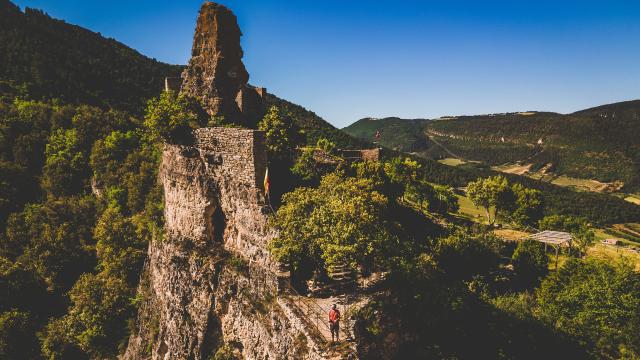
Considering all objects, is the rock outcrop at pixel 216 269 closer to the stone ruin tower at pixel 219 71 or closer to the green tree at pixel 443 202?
the stone ruin tower at pixel 219 71

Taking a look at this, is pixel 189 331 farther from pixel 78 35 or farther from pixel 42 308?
pixel 78 35

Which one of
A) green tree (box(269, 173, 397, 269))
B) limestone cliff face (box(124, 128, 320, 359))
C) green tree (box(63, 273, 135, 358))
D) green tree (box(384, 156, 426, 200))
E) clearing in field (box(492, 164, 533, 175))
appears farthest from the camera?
clearing in field (box(492, 164, 533, 175))

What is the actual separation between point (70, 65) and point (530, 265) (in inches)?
3240

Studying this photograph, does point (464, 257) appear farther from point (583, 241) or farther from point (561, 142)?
point (561, 142)

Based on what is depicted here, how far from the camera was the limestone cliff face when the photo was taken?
20.4 m

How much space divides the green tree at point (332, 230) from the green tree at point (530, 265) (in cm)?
2217

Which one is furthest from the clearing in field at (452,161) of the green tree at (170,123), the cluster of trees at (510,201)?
the green tree at (170,123)

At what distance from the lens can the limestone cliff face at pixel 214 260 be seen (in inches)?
802

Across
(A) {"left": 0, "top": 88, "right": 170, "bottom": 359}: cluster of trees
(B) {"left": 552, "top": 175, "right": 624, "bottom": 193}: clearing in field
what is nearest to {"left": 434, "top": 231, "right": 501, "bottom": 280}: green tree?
(A) {"left": 0, "top": 88, "right": 170, "bottom": 359}: cluster of trees

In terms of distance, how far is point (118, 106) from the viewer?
70125mm

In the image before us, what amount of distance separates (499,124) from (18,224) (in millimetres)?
161154

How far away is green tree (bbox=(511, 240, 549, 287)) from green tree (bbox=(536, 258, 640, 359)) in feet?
25.0

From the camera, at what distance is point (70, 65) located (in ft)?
237

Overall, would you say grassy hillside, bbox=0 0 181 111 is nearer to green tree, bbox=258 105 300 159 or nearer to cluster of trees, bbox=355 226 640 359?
green tree, bbox=258 105 300 159
